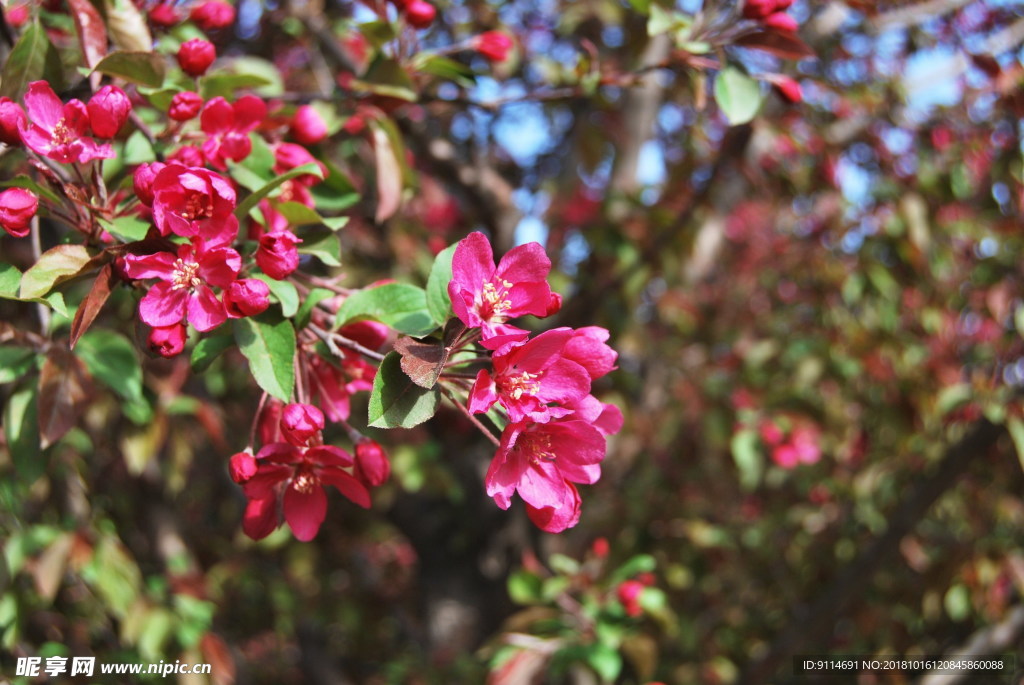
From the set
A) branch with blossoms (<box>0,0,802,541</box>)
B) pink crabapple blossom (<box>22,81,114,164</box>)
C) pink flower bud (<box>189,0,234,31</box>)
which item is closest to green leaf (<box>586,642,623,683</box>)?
branch with blossoms (<box>0,0,802,541</box>)

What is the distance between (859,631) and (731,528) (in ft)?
1.87

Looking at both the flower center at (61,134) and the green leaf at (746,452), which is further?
the green leaf at (746,452)

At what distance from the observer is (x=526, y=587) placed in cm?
196

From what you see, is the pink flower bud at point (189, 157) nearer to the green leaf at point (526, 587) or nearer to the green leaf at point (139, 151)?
the green leaf at point (139, 151)

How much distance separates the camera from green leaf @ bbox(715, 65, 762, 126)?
132 centimetres

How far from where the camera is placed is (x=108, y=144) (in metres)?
0.94

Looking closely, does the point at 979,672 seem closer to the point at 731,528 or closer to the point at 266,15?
the point at 731,528

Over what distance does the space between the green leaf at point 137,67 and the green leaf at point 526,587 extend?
139 centimetres

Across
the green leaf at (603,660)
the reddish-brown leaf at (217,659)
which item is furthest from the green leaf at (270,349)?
the reddish-brown leaf at (217,659)

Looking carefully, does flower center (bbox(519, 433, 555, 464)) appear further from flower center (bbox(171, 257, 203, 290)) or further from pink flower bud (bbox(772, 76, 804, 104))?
pink flower bud (bbox(772, 76, 804, 104))

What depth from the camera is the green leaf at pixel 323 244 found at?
40.7 inches

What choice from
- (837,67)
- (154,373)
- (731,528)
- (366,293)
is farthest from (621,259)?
(837,67)

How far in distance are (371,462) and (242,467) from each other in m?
0.15

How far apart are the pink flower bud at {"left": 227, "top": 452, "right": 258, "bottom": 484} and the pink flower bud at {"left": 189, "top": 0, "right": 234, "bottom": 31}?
85 cm
